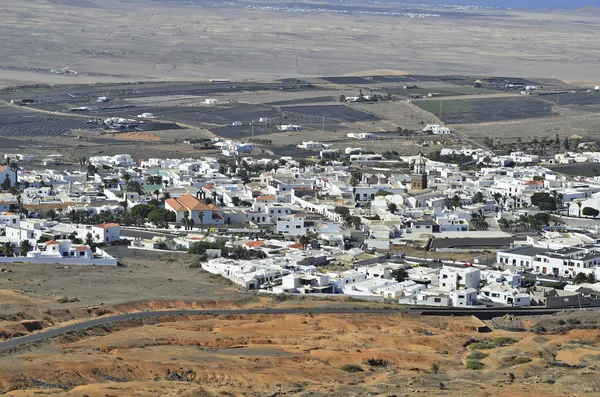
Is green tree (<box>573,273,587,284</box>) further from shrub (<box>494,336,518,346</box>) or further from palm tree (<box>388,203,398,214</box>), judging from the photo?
palm tree (<box>388,203,398,214</box>)

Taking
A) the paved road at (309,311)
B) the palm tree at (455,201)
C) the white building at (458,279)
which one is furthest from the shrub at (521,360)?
the palm tree at (455,201)

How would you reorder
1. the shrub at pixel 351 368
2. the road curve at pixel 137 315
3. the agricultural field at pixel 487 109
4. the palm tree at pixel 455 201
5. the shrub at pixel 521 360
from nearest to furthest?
the shrub at pixel 351 368 < the shrub at pixel 521 360 < the road curve at pixel 137 315 < the palm tree at pixel 455 201 < the agricultural field at pixel 487 109

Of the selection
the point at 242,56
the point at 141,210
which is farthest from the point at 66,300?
the point at 242,56

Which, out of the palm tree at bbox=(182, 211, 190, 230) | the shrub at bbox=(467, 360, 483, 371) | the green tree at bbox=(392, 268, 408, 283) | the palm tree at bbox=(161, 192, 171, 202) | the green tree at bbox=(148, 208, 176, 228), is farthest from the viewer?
the palm tree at bbox=(161, 192, 171, 202)

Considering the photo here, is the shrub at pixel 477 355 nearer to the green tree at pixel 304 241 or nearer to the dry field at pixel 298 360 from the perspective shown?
the dry field at pixel 298 360

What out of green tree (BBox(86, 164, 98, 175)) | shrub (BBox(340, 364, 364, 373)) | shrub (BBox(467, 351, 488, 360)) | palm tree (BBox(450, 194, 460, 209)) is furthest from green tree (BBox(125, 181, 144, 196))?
shrub (BBox(340, 364, 364, 373))

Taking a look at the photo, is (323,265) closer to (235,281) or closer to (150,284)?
(235,281)
